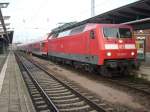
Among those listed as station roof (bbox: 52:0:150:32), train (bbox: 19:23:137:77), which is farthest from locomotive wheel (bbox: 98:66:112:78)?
station roof (bbox: 52:0:150:32)

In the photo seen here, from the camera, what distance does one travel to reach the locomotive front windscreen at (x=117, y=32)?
16.3 meters

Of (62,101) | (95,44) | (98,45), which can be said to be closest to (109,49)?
(98,45)

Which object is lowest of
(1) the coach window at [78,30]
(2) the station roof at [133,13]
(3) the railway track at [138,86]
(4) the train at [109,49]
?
(3) the railway track at [138,86]

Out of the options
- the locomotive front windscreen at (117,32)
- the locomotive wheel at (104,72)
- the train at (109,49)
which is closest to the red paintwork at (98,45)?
the train at (109,49)

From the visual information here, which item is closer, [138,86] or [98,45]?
[138,86]

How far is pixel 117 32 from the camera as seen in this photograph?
16.6 metres

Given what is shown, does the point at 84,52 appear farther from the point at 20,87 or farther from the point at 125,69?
the point at 20,87

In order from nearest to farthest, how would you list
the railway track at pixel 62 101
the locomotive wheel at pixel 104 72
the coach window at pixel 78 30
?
the railway track at pixel 62 101 → the locomotive wheel at pixel 104 72 → the coach window at pixel 78 30

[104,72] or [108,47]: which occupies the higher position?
[108,47]

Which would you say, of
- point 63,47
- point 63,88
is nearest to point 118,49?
point 63,88

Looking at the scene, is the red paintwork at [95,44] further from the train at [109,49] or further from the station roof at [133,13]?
the station roof at [133,13]

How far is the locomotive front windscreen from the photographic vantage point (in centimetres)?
1633

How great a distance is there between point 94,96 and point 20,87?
330 cm

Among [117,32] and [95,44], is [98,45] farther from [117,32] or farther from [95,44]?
[117,32]
